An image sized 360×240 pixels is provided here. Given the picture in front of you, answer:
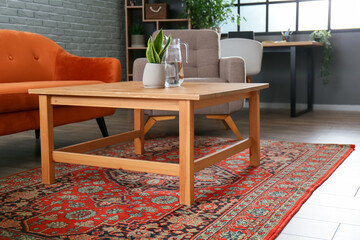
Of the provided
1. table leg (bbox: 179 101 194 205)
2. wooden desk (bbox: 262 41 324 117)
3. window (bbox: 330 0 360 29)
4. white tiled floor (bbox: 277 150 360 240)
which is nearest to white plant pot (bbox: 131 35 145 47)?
wooden desk (bbox: 262 41 324 117)

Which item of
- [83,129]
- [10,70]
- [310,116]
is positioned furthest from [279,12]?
[10,70]

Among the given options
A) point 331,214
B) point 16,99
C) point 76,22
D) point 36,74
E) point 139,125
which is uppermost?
point 76,22

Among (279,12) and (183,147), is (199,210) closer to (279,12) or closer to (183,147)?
(183,147)

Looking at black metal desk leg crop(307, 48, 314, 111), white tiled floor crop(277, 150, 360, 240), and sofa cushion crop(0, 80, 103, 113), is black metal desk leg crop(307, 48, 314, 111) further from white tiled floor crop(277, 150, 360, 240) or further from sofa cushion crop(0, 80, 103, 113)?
sofa cushion crop(0, 80, 103, 113)

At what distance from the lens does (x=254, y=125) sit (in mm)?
2211

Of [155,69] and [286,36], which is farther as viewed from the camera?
[286,36]

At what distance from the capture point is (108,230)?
1.38 m

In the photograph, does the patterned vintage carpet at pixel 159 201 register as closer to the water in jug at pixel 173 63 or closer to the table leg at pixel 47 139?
the table leg at pixel 47 139

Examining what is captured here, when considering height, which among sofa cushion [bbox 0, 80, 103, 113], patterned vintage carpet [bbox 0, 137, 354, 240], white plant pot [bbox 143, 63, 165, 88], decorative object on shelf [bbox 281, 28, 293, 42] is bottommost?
patterned vintage carpet [bbox 0, 137, 354, 240]

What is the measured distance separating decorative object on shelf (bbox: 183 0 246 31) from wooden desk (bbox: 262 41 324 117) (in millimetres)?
783

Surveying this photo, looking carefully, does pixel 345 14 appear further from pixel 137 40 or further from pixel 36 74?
pixel 36 74

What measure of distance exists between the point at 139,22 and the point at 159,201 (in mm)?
4336

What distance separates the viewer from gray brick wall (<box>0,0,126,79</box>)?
4020mm

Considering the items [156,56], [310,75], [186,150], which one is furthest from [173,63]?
[310,75]
